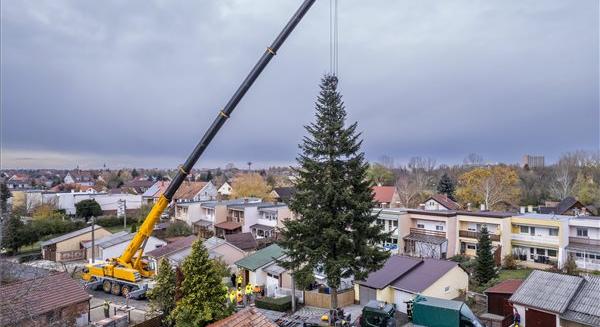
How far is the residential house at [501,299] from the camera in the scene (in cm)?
2194

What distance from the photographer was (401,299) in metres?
24.5

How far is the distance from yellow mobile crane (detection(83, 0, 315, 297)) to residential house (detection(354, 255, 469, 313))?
13972 millimetres

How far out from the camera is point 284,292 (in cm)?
2839

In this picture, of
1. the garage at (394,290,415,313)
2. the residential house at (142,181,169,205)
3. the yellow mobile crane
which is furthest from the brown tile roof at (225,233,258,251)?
the residential house at (142,181,169,205)

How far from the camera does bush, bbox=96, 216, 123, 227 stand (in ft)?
205

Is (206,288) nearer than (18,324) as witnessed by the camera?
No

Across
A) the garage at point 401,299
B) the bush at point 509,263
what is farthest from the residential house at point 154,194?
the garage at point 401,299

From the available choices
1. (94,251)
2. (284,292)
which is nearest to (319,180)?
(284,292)

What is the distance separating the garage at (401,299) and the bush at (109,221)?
5344 centimetres

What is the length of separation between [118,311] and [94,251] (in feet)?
63.3

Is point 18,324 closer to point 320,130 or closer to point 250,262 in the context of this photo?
point 320,130

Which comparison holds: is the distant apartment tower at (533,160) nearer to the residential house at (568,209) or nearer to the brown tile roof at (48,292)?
the residential house at (568,209)

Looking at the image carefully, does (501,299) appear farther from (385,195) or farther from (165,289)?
(385,195)

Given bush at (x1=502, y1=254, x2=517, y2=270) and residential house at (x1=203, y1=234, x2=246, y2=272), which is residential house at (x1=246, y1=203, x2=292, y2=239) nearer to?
residential house at (x1=203, y1=234, x2=246, y2=272)
